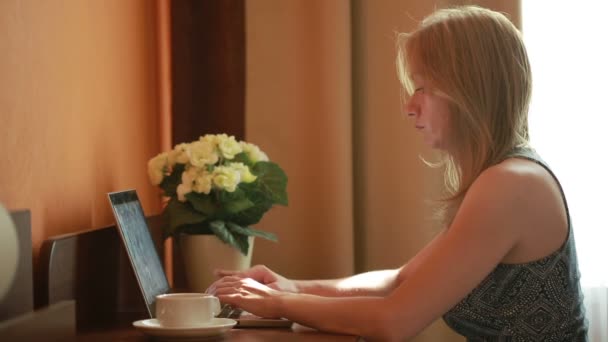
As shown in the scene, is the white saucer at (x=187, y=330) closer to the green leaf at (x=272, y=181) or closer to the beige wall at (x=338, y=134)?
the green leaf at (x=272, y=181)

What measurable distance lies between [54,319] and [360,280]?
39.4 inches

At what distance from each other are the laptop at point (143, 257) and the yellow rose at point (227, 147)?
0.80 feet

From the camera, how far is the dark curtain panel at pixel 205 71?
2619 millimetres

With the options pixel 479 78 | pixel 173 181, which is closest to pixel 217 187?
pixel 173 181

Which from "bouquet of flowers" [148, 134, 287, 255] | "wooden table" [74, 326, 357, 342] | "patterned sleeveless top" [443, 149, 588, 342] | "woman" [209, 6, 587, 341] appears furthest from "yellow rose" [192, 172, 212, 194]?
"patterned sleeveless top" [443, 149, 588, 342]

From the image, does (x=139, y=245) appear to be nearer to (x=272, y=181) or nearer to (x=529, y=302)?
(x=272, y=181)

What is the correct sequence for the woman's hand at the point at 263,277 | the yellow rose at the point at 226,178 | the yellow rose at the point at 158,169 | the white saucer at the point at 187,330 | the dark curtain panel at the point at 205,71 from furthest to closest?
the dark curtain panel at the point at 205,71
the yellow rose at the point at 158,169
the yellow rose at the point at 226,178
the woman's hand at the point at 263,277
the white saucer at the point at 187,330

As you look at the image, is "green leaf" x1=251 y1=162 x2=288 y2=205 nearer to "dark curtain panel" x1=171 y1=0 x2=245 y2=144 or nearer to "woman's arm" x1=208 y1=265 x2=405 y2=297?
"woman's arm" x1=208 y1=265 x2=405 y2=297

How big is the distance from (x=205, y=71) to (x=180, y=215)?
739 mm

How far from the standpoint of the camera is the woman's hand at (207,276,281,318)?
1568 mm

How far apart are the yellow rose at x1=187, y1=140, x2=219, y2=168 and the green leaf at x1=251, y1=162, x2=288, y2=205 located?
0.14 meters

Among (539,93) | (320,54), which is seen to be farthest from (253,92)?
(539,93)

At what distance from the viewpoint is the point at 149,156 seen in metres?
2.42

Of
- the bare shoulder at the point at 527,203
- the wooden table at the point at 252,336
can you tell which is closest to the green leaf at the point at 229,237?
the wooden table at the point at 252,336
